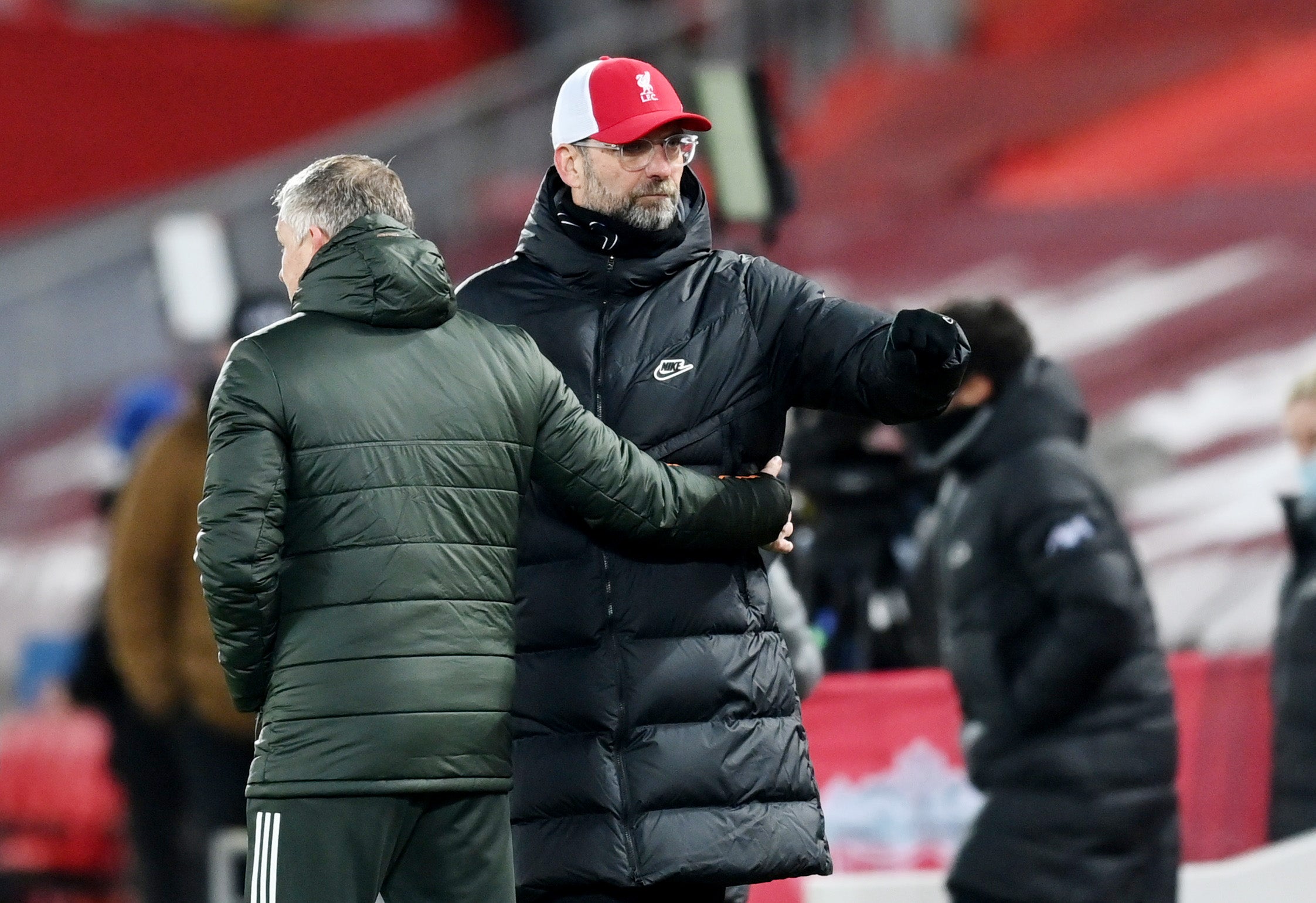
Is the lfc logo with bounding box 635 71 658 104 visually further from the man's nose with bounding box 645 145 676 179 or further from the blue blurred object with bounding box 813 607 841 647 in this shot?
the blue blurred object with bounding box 813 607 841 647

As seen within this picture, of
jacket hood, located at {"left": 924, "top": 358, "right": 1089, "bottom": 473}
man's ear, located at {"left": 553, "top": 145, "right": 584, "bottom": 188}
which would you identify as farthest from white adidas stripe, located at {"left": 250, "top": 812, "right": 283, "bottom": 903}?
jacket hood, located at {"left": 924, "top": 358, "right": 1089, "bottom": 473}

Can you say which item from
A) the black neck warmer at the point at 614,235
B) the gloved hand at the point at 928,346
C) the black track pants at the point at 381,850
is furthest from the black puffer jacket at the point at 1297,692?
the black track pants at the point at 381,850

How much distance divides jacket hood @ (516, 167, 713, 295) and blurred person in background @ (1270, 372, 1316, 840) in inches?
113

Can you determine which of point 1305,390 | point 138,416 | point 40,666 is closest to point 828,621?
point 1305,390

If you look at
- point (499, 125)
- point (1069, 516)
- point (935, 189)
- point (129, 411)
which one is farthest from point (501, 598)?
point (499, 125)

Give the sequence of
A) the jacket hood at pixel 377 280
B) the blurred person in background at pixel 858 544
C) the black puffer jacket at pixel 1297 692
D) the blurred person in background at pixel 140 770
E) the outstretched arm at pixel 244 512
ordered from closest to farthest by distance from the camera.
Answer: the outstretched arm at pixel 244 512 → the jacket hood at pixel 377 280 → the black puffer jacket at pixel 1297 692 → the blurred person in background at pixel 858 544 → the blurred person in background at pixel 140 770

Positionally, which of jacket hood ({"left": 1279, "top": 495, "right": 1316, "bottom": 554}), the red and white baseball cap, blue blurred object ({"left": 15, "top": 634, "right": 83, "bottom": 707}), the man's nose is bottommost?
blue blurred object ({"left": 15, "top": 634, "right": 83, "bottom": 707})

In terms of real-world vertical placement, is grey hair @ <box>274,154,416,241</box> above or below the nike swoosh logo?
above

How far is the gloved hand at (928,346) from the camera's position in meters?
3.87

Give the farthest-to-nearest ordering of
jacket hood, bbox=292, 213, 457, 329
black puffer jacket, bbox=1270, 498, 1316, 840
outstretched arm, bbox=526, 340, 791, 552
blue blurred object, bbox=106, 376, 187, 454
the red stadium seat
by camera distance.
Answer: the red stadium seat, blue blurred object, bbox=106, 376, 187, 454, black puffer jacket, bbox=1270, 498, 1316, 840, outstretched arm, bbox=526, 340, 791, 552, jacket hood, bbox=292, 213, 457, 329

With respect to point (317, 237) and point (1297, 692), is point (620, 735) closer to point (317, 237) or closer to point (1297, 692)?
→ point (317, 237)

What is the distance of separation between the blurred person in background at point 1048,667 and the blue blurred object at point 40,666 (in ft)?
27.5

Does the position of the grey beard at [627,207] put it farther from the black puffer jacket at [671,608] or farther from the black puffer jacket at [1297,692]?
the black puffer jacket at [1297,692]

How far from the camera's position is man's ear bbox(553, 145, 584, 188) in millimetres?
4164
